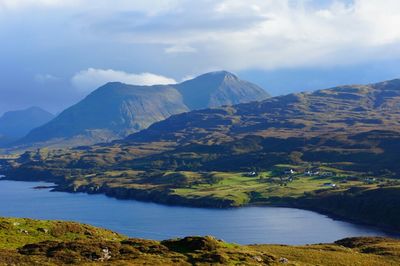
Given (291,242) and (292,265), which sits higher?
(292,265)

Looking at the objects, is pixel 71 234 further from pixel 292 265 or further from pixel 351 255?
pixel 351 255

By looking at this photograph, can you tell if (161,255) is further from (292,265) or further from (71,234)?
(71,234)

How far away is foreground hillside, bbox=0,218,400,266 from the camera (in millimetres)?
52875

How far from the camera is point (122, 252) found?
56.8m

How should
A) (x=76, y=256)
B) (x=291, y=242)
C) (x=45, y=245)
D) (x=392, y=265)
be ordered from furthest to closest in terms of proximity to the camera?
(x=291, y=242) < (x=392, y=265) < (x=45, y=245) < (x=76, y=256)

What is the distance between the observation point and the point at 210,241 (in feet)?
200

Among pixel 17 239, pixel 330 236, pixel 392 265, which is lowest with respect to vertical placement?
pixel 330 236

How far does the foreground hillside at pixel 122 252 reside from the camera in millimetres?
52875

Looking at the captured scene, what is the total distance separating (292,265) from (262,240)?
13173 centimetres

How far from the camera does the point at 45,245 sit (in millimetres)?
56875

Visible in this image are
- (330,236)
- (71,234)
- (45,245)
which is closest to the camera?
(45,245)

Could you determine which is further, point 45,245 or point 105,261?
point 45,245

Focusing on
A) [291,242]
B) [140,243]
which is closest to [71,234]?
[140,243]

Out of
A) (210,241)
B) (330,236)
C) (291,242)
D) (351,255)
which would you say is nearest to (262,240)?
(291,242)
